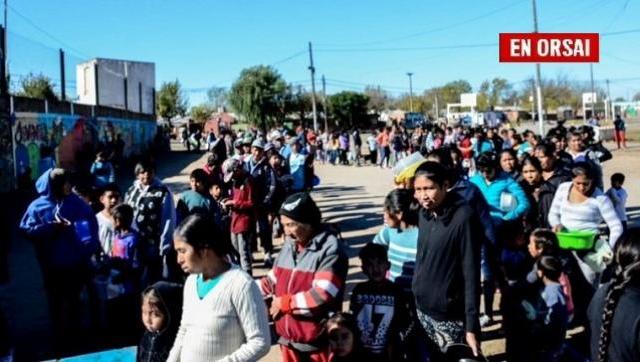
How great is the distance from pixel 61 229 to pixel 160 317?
8.89 ft

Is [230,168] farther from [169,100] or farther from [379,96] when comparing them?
[379,96]

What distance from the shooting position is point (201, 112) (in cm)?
8112

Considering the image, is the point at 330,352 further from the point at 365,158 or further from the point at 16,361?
the point at 365,158

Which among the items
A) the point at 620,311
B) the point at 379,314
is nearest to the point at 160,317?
the point at 379,314

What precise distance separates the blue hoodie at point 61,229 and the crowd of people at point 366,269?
0.01m

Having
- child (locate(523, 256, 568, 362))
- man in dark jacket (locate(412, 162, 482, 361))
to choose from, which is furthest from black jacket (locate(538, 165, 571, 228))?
man in dark jacket (locate(412, 162, 482, 361))

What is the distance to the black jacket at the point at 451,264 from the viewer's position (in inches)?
139

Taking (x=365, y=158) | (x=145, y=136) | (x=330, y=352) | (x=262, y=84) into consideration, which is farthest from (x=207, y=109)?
(x=330, y=352)

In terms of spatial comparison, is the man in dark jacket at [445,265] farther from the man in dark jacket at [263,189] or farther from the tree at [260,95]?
the tree at [260,95]

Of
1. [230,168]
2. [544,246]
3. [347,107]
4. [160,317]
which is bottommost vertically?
[160,317]

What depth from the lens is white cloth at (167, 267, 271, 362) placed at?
283 cm

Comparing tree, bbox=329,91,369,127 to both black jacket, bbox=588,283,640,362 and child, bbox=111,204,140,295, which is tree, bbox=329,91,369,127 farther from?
black jacket, bbox=588,283,640,362

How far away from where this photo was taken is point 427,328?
151 inches

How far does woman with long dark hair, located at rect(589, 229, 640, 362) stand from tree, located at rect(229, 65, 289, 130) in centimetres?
5853
